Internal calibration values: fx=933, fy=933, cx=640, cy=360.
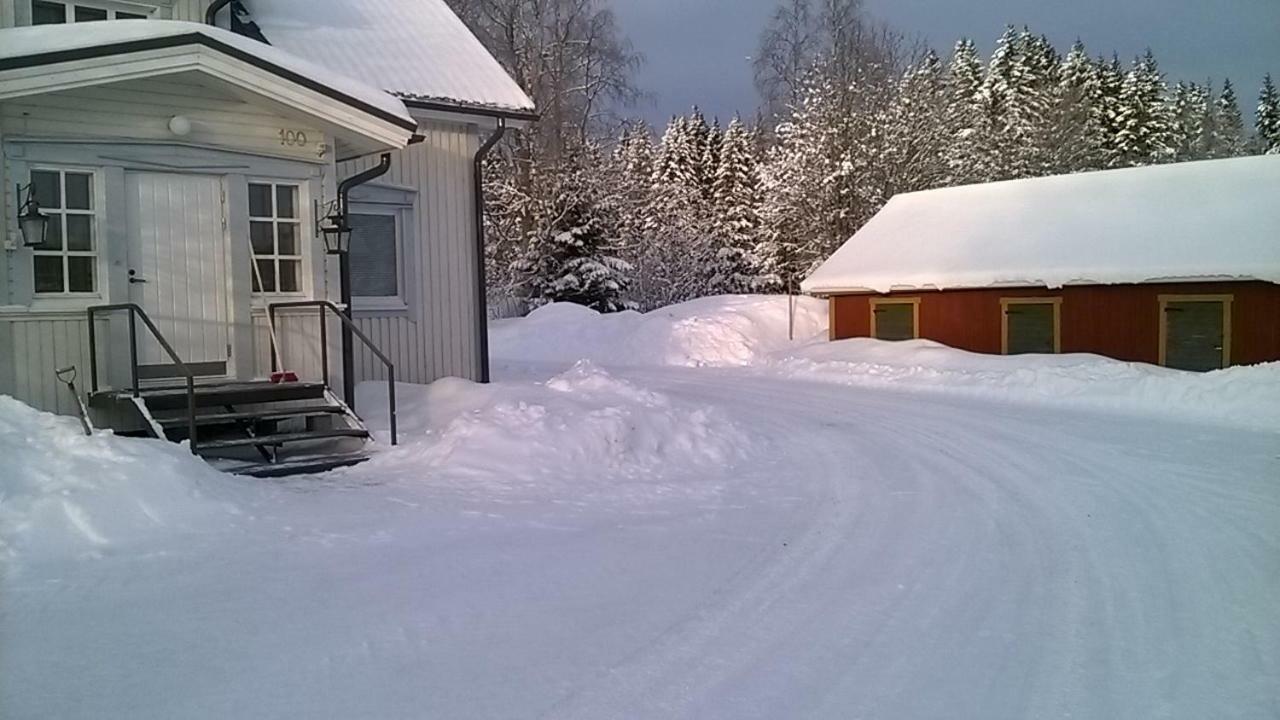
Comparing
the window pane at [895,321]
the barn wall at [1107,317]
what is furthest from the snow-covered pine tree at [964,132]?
the barn wall at [1107,317]

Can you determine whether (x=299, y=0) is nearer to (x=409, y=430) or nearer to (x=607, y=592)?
(x=409, y=430)

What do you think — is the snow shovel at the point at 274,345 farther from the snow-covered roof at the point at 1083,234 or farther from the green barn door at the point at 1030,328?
the green barn door at the point at 1030,328

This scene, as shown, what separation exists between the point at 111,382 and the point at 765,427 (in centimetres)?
763

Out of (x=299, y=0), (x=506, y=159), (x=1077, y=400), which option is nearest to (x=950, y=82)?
(x=506, y=159)

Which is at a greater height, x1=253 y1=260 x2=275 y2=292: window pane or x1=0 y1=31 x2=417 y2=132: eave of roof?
x1=0 y1=31 x2=417 y2=132: eave of roof

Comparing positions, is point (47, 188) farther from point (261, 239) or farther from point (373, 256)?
point (373, 256)

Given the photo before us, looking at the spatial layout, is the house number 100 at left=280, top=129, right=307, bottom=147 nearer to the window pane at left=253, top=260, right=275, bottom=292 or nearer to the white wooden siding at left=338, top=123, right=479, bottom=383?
the window pane at left=253, top=260, right=275, bottom=292

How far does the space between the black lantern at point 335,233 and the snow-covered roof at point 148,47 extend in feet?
4.26

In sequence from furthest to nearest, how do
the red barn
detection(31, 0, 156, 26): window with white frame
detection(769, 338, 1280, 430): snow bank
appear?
the red barn, detection(769, 338, 1280, 430): snow bank, detection(31, 0, 156, 26): window with white frame

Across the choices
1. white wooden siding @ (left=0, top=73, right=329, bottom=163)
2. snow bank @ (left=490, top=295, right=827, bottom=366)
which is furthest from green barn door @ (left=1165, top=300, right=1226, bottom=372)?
white wooden siding @ (left=0, top=73, right=329, bottom=163)

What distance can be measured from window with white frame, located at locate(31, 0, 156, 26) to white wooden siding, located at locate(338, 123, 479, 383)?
11.5 feet

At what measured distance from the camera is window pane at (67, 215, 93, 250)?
915 centimetres

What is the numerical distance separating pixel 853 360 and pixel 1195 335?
6965 mm

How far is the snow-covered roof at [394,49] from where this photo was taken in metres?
13.2
